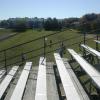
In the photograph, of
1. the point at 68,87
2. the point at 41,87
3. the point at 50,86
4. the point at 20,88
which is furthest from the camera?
the point at 50,86

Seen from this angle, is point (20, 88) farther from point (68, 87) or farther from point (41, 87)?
point (68, 87)

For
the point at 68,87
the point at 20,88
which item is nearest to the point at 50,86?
the point at 20,88

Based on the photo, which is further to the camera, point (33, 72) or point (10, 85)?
point (33, 72)

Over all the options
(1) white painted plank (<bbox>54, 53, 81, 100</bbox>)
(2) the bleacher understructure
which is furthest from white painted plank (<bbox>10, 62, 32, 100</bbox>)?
(1) white painted plank (<bbox>54, 53, 81, 100</bbox>)

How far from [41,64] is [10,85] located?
1.16 m

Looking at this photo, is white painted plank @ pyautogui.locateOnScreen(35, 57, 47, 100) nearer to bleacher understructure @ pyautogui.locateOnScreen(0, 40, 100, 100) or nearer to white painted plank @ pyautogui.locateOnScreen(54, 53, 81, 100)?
bleacher understructure @ pyautogui.locateOnScreen(0, 40, 100, 100)

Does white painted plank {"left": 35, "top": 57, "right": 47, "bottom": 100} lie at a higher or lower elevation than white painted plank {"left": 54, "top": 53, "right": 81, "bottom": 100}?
lower

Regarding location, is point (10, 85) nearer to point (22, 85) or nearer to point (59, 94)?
point (22, 85)

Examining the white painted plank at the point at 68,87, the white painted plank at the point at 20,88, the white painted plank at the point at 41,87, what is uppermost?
the white painted plank at the point at 68,87

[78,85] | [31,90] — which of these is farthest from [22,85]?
[78,85]

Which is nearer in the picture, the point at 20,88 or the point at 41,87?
the point at 41,87

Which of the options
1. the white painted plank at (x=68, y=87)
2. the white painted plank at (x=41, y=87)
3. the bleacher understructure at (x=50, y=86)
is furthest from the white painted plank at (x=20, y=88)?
the white painted plank at (x=68, y=87)

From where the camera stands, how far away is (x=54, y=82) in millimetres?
4906

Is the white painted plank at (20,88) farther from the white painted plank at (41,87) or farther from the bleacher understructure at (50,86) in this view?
the white painted plank at (41,87)
